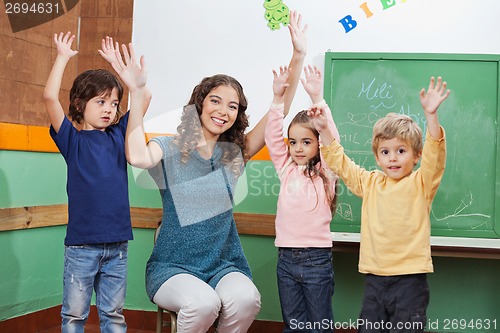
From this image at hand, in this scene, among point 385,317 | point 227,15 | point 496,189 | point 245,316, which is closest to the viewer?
point 385,317

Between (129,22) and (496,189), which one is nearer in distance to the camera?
(496,189)

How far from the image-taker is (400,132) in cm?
207

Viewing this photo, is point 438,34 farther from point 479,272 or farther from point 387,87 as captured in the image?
point 479,272

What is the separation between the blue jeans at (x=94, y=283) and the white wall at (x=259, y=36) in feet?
3.91

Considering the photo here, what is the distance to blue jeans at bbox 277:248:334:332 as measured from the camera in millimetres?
2264

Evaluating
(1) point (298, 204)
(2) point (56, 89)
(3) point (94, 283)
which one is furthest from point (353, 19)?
(3) point (94, 283)

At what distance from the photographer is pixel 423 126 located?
2.97 metres

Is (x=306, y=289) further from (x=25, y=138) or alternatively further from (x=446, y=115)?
(x=25, y=138)

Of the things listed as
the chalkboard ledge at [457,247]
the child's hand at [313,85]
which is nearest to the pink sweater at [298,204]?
the child's hand at [313,85]

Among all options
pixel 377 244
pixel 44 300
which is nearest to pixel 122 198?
pixel 377 244

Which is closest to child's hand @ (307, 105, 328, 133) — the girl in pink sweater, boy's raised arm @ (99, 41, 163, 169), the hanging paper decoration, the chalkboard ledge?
the girl in pink sweater

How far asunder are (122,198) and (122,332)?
485mm

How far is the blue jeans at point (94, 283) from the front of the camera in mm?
2123

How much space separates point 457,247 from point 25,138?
200cm
